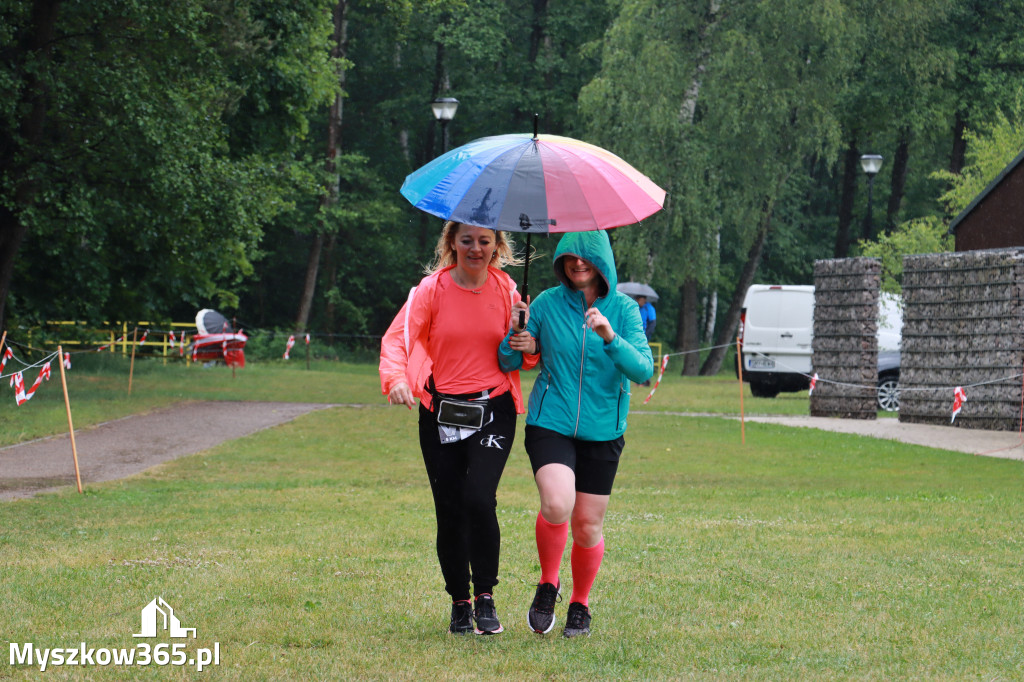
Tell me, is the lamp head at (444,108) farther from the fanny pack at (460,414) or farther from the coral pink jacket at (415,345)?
the fanny pack at (460,414)

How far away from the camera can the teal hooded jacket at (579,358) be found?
5566mm

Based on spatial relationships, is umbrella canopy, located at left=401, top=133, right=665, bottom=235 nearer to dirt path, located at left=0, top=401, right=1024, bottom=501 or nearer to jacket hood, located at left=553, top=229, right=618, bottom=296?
jacket hood, located at left=553, top=229, right=618, bottom=296

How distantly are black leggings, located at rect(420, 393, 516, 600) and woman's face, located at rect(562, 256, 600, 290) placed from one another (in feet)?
1.98

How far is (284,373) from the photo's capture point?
1302 inches

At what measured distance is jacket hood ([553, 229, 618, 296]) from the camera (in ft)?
18.3

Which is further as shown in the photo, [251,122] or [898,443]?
[251,122]

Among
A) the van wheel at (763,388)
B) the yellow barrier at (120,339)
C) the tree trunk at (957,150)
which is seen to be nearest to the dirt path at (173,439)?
the yellow barrier at (120,339)

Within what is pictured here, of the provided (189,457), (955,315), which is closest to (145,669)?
(189,457)

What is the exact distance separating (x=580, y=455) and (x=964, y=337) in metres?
15.4

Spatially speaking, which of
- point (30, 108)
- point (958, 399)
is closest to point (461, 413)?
point (958, 399)

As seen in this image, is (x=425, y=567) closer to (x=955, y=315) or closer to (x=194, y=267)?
(x=955, y=315)

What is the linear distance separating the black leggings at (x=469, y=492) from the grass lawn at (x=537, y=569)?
320 millimetres

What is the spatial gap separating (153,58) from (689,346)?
2376 centimetres

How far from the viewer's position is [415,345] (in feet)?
18.4
